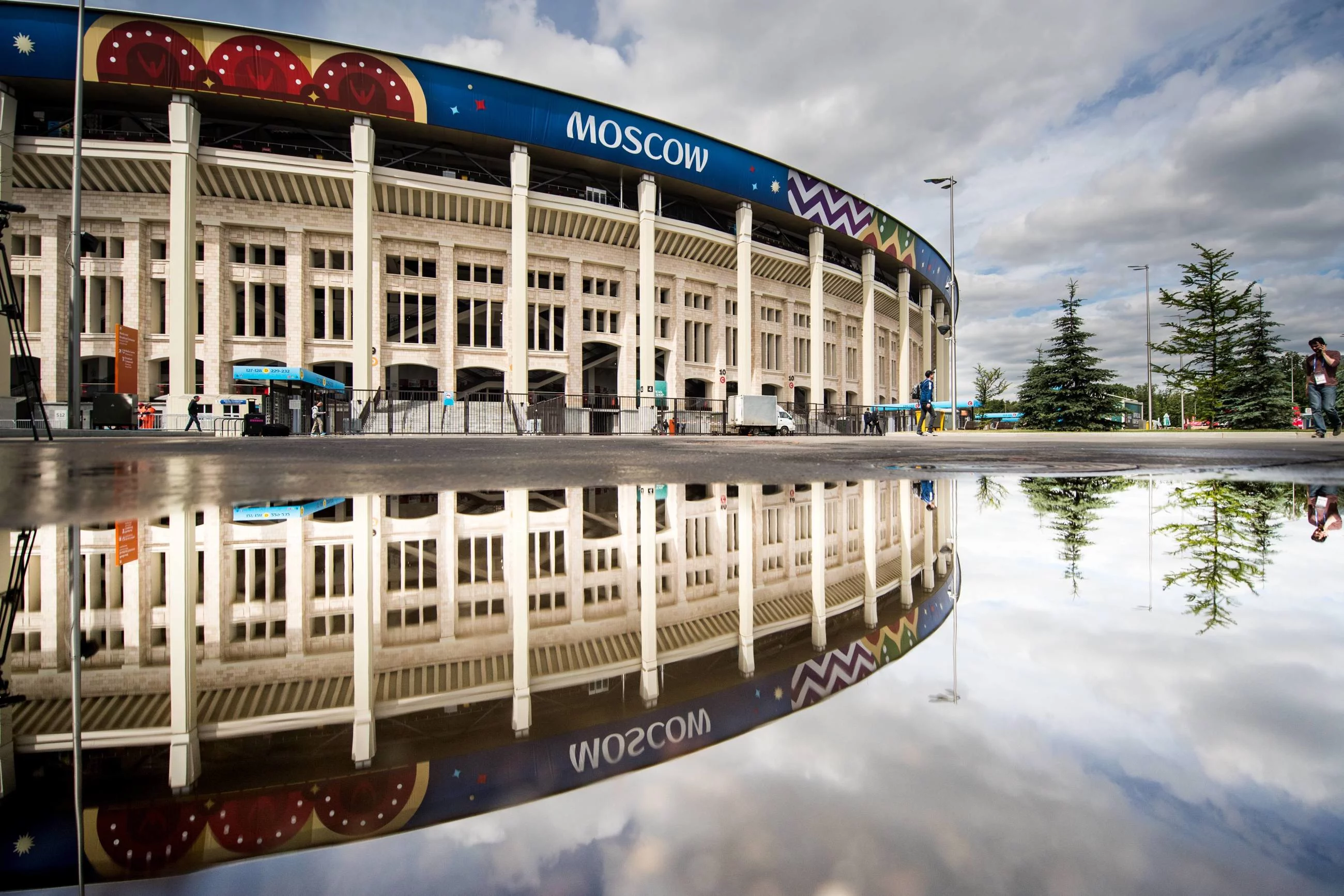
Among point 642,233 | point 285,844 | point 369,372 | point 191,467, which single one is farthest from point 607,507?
point 642,233

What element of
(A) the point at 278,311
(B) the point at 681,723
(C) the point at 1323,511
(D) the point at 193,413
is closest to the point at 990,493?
(C) the point at 1323,511

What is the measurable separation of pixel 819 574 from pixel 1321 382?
719 inches

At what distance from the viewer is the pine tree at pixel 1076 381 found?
130 ft

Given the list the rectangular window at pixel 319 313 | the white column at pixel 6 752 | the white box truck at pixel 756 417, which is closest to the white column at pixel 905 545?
the white column at pixel 6 752

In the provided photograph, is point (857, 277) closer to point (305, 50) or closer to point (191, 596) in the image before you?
point (305, 50)

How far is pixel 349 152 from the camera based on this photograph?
3070cm

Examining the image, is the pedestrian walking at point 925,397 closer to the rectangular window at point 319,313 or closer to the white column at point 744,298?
the white column at point 744,298

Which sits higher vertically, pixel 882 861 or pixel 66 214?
pixel 66 214

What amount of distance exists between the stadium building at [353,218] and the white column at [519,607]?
28.9 meters

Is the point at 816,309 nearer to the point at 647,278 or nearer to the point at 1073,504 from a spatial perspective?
the point at 647,278

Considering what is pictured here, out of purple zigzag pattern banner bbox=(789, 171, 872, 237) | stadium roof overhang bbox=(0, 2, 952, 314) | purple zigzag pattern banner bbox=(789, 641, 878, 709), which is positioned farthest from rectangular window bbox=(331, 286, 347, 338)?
purple zigzag pattern banner bbox=(789, 641, 878, 709)

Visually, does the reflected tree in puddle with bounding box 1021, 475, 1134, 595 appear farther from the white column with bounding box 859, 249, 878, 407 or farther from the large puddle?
the white column with bounding box 859, 249, 878, 407

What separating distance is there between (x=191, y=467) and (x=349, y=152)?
31394mm

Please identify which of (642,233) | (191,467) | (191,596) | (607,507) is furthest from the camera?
(642,233)
